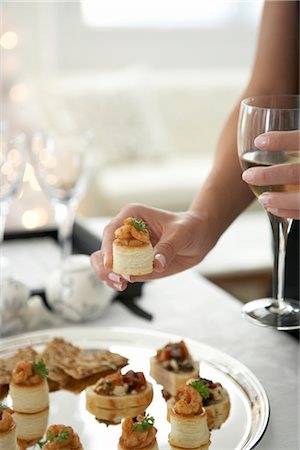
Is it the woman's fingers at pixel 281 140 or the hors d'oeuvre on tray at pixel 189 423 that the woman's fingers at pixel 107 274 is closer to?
the hors d'oeuvre on tray at pixel 189 423

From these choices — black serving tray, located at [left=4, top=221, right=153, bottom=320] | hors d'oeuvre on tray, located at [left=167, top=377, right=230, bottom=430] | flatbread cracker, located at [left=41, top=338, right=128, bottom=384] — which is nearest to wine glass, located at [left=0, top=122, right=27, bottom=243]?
black serving tray, located at [left=4, top=221, right=153, bottom=320]

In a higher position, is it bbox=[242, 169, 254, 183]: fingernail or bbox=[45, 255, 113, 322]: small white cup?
bbox=[242, 169, 254, 183]: fingernail

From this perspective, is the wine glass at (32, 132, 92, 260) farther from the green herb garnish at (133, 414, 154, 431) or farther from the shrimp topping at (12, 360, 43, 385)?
the green herb garnish at (133, 414, 154, 431)

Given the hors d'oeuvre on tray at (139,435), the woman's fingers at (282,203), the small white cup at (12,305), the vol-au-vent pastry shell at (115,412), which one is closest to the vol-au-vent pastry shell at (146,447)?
the hors d'oeuvre on tray at (139,435)

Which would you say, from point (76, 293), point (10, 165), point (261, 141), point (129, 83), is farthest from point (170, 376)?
point (129, 83)

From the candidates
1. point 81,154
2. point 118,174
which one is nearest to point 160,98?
point 118,174

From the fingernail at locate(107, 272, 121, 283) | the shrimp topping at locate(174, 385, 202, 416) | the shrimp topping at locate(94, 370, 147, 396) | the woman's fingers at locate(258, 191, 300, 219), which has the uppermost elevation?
the woman's fingers at locate(258, 191, 300, 219)
